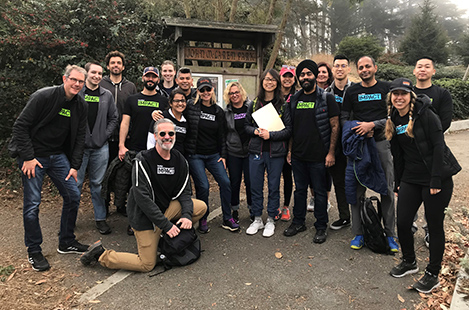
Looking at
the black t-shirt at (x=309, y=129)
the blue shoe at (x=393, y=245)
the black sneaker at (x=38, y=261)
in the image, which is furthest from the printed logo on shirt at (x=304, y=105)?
the black sneaker at (x=38, y=261)

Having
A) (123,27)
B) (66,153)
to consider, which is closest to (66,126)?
(66,153)

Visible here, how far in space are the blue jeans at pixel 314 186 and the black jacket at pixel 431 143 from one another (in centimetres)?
139

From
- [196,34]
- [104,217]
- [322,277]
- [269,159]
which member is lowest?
[322,277]

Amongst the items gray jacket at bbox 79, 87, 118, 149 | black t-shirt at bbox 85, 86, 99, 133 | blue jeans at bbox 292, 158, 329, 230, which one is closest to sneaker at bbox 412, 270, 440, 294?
blue jeans at bbox 292, 158, 329, 230

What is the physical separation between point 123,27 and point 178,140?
4.36 meters

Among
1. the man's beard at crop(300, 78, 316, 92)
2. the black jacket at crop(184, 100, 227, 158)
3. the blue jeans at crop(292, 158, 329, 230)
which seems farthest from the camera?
the black jacket at crop(184, 100, 227, 158)

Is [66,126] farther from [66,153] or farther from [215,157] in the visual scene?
[215,157]

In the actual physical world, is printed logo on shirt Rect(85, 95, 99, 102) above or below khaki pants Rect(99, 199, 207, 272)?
above

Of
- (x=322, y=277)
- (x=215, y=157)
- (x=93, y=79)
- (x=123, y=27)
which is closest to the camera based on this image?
(x=322, y=277)

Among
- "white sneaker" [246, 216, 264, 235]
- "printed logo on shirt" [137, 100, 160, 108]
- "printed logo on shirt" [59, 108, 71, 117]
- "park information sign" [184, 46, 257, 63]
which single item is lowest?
"white sneaker" [246, 216, 264, 235]

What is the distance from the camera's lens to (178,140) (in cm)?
451

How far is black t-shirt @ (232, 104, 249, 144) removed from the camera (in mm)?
Result: 4820

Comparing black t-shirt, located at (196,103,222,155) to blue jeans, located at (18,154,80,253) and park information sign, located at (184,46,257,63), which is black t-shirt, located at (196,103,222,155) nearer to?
blue jeans, located at (18,154,80,253)

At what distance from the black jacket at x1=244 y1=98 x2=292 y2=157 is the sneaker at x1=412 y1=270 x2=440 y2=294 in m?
2.24
